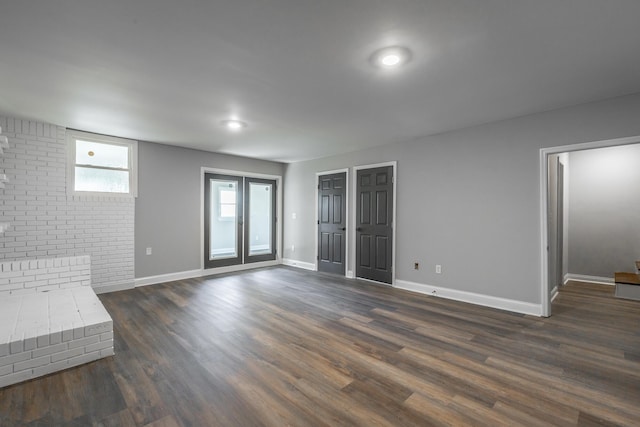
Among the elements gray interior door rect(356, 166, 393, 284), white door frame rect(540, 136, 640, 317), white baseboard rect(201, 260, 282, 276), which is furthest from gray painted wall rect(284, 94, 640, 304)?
white baseboard rect(201, 260, 282, 276)

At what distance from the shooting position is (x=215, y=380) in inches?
86.2

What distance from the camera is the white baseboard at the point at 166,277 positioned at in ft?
16.1

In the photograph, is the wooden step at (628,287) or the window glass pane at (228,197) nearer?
the wooden step at (628,287)

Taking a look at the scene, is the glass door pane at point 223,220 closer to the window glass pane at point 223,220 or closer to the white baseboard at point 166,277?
the window glass pane at point 223,220

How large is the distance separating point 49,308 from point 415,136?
5062 millimetres

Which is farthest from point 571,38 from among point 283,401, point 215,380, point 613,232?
point 613,232

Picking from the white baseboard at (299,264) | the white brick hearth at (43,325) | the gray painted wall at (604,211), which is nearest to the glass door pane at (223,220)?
the white baseboard at (299,264)

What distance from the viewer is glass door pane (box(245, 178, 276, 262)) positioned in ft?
21.2

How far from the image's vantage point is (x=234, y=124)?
4008mm

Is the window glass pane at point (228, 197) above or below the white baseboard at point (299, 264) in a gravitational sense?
above

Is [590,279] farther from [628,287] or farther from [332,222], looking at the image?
[332,222]

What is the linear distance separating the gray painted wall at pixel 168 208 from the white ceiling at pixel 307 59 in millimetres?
1317

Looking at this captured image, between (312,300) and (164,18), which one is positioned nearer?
(164,18)

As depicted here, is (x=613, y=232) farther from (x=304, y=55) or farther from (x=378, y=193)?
(x=304, y=55)
